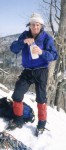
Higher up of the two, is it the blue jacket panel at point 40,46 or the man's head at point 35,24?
the man's head at point 35,24

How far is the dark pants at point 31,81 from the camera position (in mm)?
5707

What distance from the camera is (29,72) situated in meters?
5.77

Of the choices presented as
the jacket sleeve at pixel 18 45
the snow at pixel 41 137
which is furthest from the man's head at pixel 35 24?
the snow at pixel 41 137

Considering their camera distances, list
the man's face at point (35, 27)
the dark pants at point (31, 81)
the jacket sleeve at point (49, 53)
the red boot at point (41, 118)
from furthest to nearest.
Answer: the red boot at point (41, 118)
the dark pants at point (31, 81)
the man's face at point (35, 27)
the jacket sleeve at point (49, 53)

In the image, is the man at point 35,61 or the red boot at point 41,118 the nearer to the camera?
the man at point 35,61

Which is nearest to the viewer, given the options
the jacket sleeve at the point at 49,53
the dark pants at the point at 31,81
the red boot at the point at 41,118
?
the jacket sleeve at the point at 49,53

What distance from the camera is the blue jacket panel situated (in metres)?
5.52

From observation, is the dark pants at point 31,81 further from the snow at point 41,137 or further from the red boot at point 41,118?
the snow at point 41,137

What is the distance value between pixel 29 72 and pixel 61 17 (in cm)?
828

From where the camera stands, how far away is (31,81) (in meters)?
5.82

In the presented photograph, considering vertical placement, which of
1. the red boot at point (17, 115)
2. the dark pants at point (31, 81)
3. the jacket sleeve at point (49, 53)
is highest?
the jacket sleeve at point (49, 53)

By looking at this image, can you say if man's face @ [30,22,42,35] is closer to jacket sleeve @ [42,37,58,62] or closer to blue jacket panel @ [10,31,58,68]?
blue jacket panel @ [10,31,58,68]

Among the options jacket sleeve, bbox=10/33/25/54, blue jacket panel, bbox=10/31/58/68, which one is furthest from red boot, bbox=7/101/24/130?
jacket sleeve, bbox=10/33/25/54

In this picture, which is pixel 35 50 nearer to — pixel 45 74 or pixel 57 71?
→ pixel 45 74
